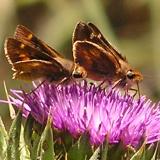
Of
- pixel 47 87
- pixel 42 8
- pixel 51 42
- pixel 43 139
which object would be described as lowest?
pixel 43 139

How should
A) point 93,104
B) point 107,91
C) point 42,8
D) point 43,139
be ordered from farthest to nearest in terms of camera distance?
point 42,8
point 107,91
point 93,104
point 43,139

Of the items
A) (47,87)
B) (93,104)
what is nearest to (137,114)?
(93,104)

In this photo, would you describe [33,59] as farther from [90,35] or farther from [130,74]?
[130,74]

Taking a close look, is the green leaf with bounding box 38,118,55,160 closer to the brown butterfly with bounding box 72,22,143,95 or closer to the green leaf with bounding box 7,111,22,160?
the green leaf with bounding box 7,111,22,160

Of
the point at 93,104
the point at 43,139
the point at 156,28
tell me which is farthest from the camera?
the point at 156,28

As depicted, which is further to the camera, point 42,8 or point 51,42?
point 42,8

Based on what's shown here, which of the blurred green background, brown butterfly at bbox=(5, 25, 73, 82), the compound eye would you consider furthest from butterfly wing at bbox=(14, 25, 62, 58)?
the blurred green background

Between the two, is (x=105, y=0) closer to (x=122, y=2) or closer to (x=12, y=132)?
(x=122, y=2)
